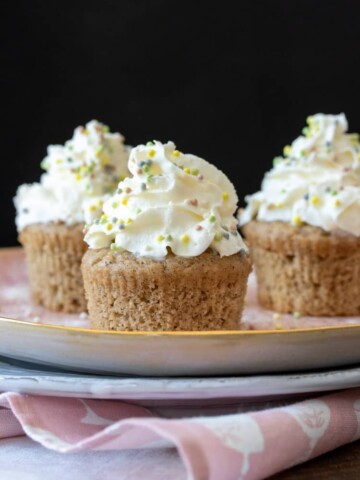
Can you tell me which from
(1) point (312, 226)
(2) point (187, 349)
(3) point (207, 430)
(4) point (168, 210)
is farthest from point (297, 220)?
(3) point (207, 430)

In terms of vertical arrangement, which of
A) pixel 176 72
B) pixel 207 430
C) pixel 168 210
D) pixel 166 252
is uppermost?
pixel 176 72

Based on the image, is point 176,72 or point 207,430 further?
point 176,72

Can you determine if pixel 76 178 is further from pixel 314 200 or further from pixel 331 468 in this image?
pixel 331 468

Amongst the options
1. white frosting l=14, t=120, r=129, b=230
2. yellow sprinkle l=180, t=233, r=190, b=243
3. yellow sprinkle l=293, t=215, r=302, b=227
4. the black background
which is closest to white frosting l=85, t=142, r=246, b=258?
yellow sprinkle l=180, t=233, r=190, b=243

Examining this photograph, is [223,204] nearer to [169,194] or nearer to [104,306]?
[169,194]

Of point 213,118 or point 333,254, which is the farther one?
point 213,118

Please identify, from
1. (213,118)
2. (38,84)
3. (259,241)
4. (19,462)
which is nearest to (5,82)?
(38,84)
